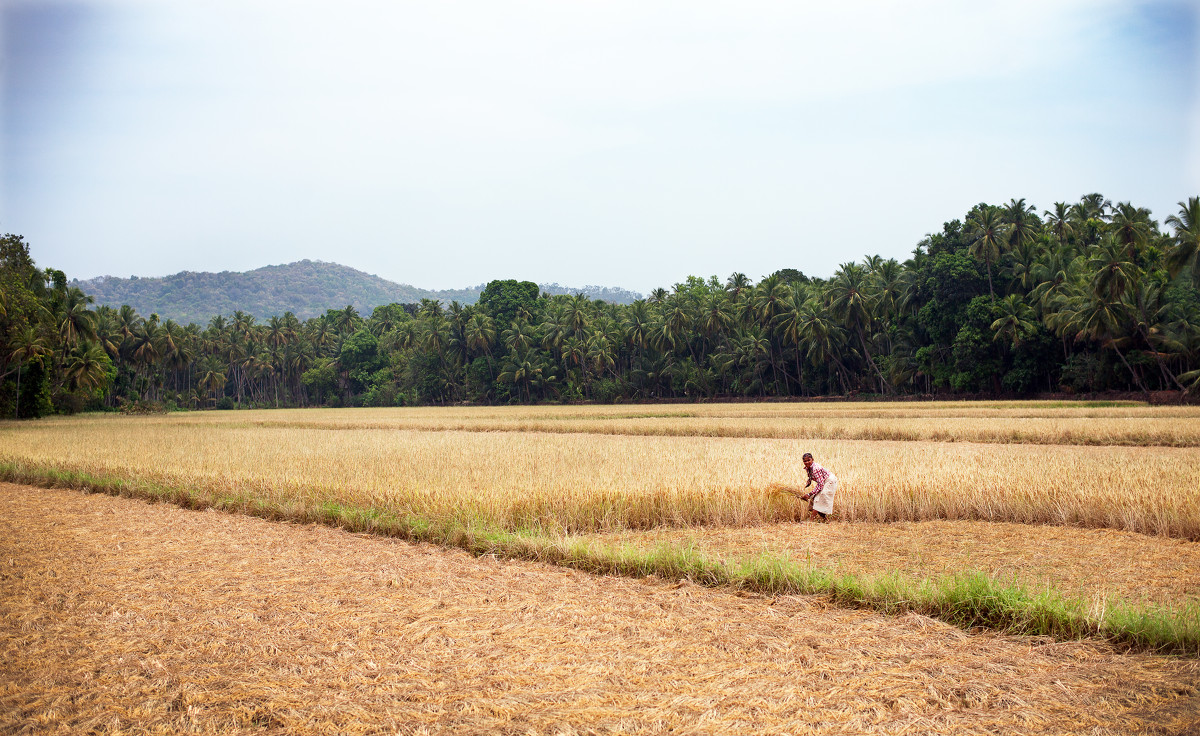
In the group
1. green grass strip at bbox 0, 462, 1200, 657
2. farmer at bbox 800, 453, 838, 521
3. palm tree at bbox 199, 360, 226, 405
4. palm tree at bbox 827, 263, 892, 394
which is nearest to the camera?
green grass strip at bbox 0, 462, 1200, 657

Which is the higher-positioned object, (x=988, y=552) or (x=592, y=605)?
(x=592, y=605)

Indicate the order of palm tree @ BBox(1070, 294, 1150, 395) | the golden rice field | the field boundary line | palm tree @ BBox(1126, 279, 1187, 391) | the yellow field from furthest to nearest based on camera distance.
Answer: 1. palm tree @ BBox(1070, 294, 1150, 395)
2. palm tree @ BBox(1126, 279, 1187, 391)
3. the field boundary line
4. the yellow field
5. the golden rice field

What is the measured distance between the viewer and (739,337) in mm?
74750

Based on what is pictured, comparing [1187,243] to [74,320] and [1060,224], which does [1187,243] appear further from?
[74,320]

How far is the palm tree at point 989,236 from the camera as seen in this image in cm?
5469

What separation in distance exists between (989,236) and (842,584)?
56.3m

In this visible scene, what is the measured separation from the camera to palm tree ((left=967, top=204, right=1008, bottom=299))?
54.7 metres

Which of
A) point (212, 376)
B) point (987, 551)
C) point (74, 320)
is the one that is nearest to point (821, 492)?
point (987, 551)

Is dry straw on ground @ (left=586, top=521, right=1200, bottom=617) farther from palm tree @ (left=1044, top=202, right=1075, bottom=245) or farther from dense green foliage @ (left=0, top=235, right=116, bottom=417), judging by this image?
palm tree @ (left=1044, top=202, right=1075, bottom=245)

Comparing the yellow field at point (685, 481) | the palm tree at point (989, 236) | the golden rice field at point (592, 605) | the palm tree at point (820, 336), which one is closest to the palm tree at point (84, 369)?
the yellow field at point (685, 481)

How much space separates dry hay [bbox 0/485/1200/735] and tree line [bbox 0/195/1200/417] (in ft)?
118

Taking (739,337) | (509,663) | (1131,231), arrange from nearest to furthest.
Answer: (509,663) < (1131,231) < (739,337)

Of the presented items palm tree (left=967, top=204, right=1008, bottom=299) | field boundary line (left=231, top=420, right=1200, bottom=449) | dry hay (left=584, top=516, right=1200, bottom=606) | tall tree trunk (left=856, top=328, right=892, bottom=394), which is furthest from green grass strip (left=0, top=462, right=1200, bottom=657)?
tall tree trunk (left=856, top=328, right=892, bottom=394)

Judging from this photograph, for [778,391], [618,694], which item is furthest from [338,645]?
[778,391]
